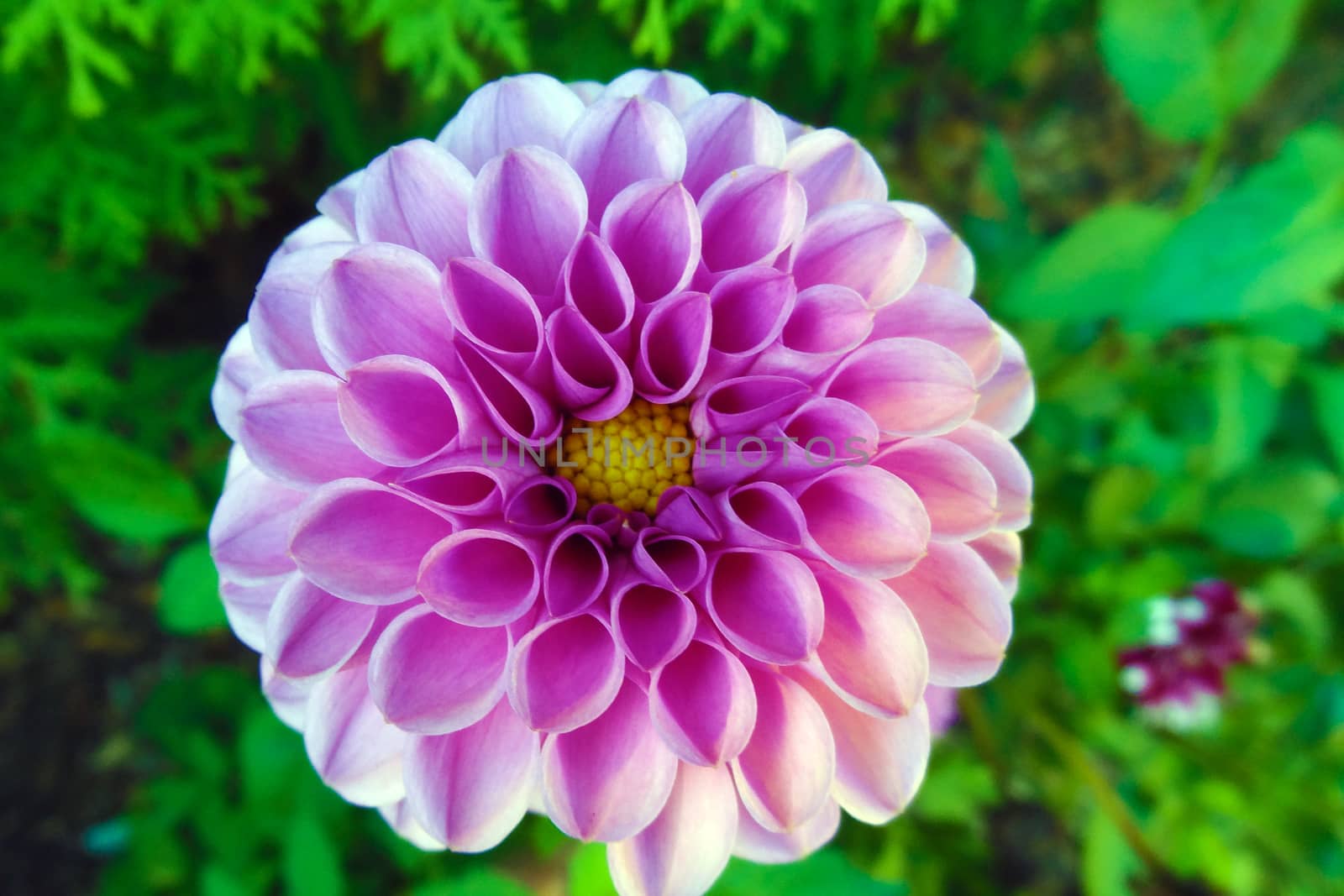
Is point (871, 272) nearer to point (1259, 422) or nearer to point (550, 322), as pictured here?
point (550, 322)

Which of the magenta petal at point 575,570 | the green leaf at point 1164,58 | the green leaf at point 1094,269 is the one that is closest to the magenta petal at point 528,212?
the magenta petal at point 575,570

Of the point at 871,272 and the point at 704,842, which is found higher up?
the point at 871,272

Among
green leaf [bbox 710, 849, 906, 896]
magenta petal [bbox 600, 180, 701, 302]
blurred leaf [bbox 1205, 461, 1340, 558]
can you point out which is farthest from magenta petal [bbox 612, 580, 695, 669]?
blurred leaf [bbox 1205, 461, 1340, 558]

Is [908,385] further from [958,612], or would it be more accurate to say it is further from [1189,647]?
[1189,647]

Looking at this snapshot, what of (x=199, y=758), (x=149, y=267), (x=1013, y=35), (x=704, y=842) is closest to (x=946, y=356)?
(x=704, y=842)

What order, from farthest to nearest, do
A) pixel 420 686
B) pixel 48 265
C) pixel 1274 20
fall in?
pixel 48 265 → pixel 1274 20 → pixel 420 686

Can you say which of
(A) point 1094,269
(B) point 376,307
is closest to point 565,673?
(B) point 376,307
